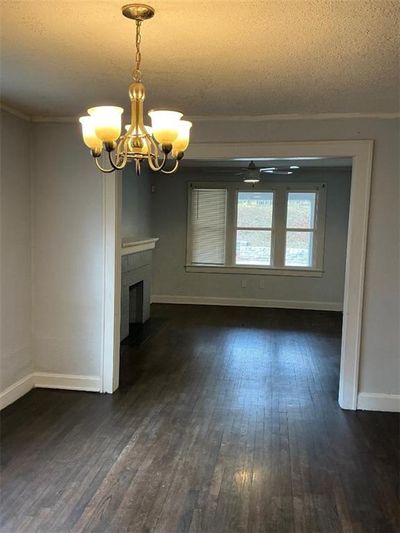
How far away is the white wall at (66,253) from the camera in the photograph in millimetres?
3795

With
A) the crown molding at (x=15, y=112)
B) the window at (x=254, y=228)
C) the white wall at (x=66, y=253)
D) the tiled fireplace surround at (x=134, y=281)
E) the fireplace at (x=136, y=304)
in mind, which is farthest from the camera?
the window at (x=254, y=228)

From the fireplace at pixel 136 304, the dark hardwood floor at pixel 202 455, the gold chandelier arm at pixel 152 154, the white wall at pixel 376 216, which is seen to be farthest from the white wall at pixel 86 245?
the fireplace at pixel 136 304

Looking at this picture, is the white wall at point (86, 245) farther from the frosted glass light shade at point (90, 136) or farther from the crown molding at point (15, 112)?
the frosted glass light shade at point (90, 136)

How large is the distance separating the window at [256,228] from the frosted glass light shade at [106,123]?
610 cm

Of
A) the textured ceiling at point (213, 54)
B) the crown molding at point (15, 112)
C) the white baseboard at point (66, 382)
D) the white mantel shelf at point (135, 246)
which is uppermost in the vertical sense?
the textured ceiling at point (213, 54)

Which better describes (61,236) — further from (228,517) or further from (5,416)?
(228,517)

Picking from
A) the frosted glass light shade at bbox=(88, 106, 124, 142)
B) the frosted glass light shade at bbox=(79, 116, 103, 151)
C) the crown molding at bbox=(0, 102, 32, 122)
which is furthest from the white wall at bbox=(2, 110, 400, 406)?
the frosted glass light shade at bbox=(88, 106, 124, 142)

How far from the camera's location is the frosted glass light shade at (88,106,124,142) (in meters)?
1.83

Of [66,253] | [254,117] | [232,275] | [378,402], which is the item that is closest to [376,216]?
[254,117]

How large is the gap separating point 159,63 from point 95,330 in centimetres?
→ 235

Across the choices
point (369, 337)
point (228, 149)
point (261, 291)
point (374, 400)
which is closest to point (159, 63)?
point (228, 149)

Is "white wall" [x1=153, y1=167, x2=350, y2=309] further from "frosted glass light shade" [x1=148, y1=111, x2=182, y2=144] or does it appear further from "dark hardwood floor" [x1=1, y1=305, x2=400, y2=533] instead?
"frosted glass light shade" [x1=148, y1=111, x2=182, y2=144]

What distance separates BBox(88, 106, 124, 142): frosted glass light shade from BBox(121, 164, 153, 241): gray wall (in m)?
4.06

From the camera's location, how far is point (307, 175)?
7.60m
